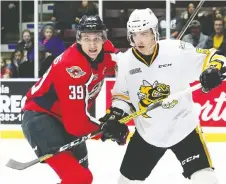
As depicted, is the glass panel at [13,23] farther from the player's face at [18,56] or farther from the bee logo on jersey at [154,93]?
the bee logo on jersey at [154,93]

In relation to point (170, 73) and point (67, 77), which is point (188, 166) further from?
point (67, 77)

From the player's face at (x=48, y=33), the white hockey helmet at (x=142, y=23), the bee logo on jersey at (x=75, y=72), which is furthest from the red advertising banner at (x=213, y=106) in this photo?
the bee logo on jersey at (x=75, y=72)

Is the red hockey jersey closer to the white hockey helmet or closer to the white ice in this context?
the white hockey helmet

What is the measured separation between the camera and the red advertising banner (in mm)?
5488

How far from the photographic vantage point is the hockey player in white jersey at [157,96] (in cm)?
276

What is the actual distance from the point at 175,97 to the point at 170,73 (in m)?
0.12

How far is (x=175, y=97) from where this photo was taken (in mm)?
2729

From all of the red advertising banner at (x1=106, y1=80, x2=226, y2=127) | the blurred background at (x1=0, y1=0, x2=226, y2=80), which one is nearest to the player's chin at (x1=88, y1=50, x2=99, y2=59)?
the red advertising banner at (x1=106, y1=80, x2=226, y2=127)

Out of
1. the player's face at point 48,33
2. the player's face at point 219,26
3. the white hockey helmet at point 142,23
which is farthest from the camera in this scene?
the player's face at point 48,33

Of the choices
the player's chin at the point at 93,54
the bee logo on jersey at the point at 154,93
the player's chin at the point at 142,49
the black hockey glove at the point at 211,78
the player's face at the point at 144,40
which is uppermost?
the player's face at the point at 144,40

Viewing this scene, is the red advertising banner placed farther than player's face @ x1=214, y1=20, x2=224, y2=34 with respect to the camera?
No

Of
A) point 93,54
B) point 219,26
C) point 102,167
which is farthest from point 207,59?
point 219,26

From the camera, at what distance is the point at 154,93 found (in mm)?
2814

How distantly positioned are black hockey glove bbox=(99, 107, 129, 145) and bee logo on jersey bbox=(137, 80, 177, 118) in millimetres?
122
